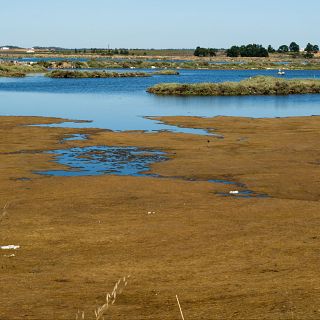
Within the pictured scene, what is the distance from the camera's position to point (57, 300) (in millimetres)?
10406

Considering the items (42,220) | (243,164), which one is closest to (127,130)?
(243,164)

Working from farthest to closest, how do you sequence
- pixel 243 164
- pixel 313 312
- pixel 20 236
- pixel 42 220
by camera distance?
1. pixel 243 164
2. pixel 42 220
3. pixel 20 236
4. pixel 313 312

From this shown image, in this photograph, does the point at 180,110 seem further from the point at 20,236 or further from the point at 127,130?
the point at 20,236

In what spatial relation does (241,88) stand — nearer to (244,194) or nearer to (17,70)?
(244,194)

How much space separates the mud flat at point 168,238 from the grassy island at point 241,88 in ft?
159

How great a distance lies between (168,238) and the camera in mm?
14805

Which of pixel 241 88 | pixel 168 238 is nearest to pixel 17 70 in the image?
pixel 241 88

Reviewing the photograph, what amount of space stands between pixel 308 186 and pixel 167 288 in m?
11.9

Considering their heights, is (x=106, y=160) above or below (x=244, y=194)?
below

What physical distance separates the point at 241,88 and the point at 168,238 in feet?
214

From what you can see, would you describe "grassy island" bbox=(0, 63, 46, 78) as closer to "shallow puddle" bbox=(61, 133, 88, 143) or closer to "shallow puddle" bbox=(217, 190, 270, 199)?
"shallow puddle" bbox=(61, 133, 88, 143)

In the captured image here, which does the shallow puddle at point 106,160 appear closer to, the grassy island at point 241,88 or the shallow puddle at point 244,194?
the shallow puddle at point 244,194

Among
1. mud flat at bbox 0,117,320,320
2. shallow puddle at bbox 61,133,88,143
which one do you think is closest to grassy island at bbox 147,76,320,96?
shallow puddle at bbox 61,133,88,143

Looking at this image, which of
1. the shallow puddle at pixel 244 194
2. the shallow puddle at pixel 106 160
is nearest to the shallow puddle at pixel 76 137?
the shallow puddle at pixel 106 160
